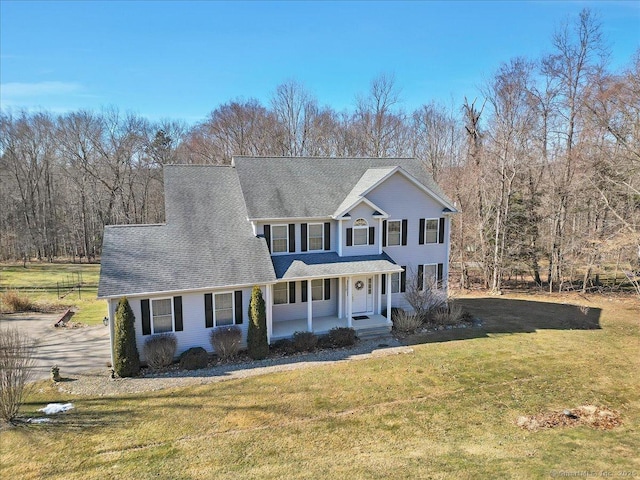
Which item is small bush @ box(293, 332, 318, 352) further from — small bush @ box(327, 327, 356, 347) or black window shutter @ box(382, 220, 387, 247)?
black window shutter @ box(382, 220, 387, 247)

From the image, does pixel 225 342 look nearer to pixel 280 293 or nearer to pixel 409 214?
pixel 280 293

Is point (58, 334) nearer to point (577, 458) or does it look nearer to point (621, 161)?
point (577, 458)

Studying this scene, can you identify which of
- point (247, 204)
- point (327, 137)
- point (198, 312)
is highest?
point (327, 137)

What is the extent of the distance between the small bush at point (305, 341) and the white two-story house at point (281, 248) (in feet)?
2.90

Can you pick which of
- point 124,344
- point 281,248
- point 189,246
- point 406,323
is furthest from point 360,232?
point 124,344

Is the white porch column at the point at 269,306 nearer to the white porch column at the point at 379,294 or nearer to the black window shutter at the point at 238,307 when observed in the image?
the black window shutter at the point at 238,307

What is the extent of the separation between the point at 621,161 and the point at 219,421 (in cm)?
2536

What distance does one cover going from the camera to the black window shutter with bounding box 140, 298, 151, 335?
45.2 feet

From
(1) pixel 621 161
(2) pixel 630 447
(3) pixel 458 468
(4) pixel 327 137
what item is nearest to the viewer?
(3) pixel 458 468

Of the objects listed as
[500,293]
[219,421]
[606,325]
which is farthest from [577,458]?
[500,293]

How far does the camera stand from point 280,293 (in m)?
17.4

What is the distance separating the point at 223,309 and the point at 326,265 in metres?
4.84

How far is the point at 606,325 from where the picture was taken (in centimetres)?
1888

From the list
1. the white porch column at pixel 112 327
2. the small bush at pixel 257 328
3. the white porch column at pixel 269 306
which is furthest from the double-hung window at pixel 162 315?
the white porch column at pixel 269 306
